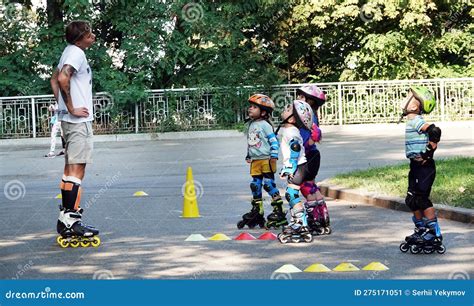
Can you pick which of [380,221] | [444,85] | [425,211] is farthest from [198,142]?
[425,211]

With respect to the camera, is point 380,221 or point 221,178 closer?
point 380,221

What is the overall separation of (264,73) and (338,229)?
83.8ft

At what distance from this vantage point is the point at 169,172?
19.5 m

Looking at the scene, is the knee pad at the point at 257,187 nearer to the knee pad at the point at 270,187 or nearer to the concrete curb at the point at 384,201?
the knee pad at the point at 270,187

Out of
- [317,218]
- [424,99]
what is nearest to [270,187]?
[317,218]

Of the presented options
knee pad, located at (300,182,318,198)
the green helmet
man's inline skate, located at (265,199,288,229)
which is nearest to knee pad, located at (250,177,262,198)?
man's inline skate, located at (265,199,288,229)

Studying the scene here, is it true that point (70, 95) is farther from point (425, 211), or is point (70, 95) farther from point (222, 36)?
point (222, 36)

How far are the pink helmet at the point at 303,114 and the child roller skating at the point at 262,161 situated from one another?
1028 millimetres

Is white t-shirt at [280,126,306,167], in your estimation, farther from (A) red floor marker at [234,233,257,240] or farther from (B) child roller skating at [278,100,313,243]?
(A) red floor marker at [234,233,257,240]

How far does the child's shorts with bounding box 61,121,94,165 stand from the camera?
10031 millimetres

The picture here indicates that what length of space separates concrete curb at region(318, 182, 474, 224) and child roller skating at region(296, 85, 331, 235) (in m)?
1.48

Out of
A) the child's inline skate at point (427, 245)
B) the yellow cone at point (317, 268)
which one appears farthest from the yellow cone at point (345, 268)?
the child's inline skate at point (427, 245)

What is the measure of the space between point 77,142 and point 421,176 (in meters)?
3.21

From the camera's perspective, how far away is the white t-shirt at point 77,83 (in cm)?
993
